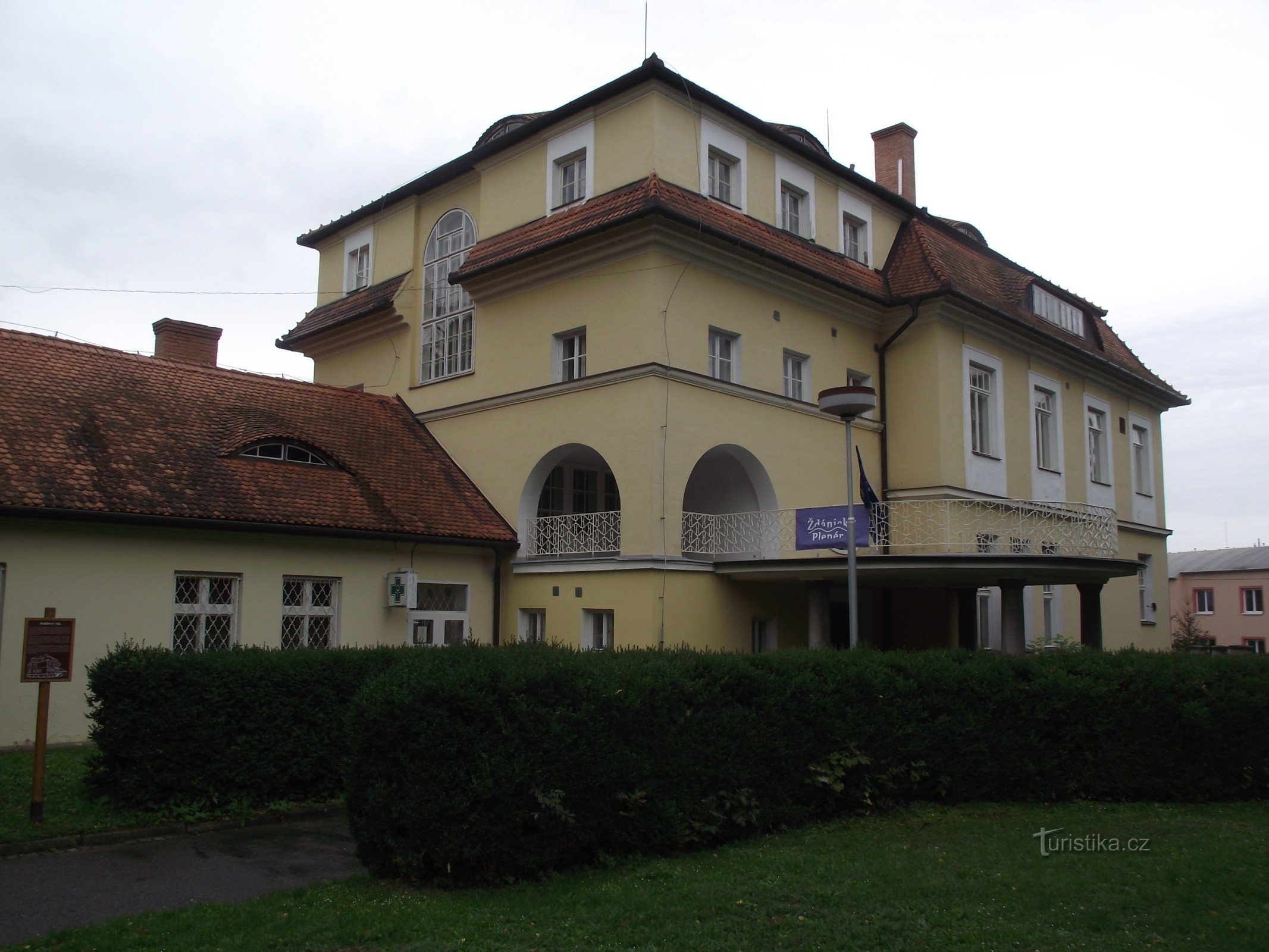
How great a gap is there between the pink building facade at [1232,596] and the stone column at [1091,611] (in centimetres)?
4051

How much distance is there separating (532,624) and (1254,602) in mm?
51907

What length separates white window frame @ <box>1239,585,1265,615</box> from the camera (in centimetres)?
5553

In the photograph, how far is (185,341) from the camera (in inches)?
834

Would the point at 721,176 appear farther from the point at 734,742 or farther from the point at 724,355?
the point at 734,742

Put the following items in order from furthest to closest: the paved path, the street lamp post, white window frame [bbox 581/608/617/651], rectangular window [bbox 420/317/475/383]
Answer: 1. rectangular window [bbox 420/317/475/383]
2. white window frame [bbox 581/608/617/651]
3. the street lamp post
4. the paved path

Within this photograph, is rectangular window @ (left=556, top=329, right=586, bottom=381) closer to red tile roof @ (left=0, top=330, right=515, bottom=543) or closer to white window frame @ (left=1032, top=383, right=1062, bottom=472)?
red tile roof @ (left=0, top=330, right=515, bottom=543)

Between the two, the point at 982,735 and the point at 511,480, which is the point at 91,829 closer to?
the point at 982,735

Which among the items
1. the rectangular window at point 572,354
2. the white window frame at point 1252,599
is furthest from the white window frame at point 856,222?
the white window frame at point 1252,599

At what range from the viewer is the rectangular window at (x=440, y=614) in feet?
58.0

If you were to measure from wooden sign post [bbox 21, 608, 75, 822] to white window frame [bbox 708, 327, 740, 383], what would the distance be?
1089cm

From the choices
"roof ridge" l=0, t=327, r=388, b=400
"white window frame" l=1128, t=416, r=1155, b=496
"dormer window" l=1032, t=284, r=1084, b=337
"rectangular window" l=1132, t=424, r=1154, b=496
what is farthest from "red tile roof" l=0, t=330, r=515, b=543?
"rectangular window" l=1132, t=424, r=1154, b=496

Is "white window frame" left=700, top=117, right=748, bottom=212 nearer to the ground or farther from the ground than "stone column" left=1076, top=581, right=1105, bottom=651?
farther from the ground

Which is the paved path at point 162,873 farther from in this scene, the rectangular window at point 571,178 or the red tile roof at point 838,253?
the rectangular window at point 571,178

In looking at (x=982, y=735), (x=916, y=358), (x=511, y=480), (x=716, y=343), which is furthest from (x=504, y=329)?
(x=982, y=735)
